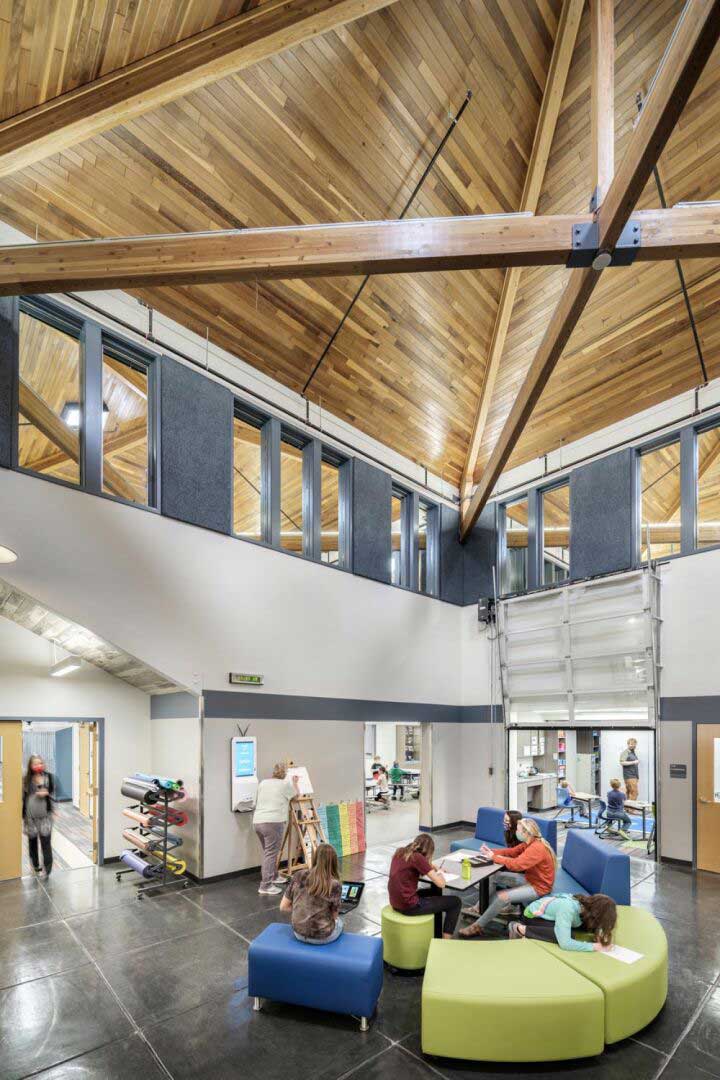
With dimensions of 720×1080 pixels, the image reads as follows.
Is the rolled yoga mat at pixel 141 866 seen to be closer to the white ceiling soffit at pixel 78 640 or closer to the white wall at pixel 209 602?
the white ceiling soffit at pixel 78 640

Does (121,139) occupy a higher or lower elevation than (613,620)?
higher

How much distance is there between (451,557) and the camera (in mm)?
13109

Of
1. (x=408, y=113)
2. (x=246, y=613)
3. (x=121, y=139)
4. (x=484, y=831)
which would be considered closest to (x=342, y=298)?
(x=408, y=113)

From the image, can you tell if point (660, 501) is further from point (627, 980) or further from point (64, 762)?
point (64, 762)

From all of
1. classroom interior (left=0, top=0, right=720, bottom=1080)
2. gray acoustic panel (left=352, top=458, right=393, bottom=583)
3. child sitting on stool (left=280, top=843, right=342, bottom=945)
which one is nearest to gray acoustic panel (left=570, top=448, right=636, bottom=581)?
classroom interior (left=0, top=0, right=720, bottom=1080)

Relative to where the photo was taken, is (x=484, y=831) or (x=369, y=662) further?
(x=369, y=662)

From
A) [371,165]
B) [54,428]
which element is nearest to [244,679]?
[54,428]

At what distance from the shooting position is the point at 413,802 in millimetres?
15516

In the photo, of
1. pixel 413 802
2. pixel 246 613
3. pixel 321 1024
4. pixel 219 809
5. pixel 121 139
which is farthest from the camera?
pixel 413 802

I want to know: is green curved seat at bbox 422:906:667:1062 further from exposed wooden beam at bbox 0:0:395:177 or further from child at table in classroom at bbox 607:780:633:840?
exposed wooden beam at bbox 0:0:395:177

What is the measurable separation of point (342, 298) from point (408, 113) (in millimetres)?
2501

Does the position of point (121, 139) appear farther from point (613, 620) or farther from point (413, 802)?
point (413, 802)

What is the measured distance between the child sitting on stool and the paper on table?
2057 mm

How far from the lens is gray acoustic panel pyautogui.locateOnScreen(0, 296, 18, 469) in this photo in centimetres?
648
